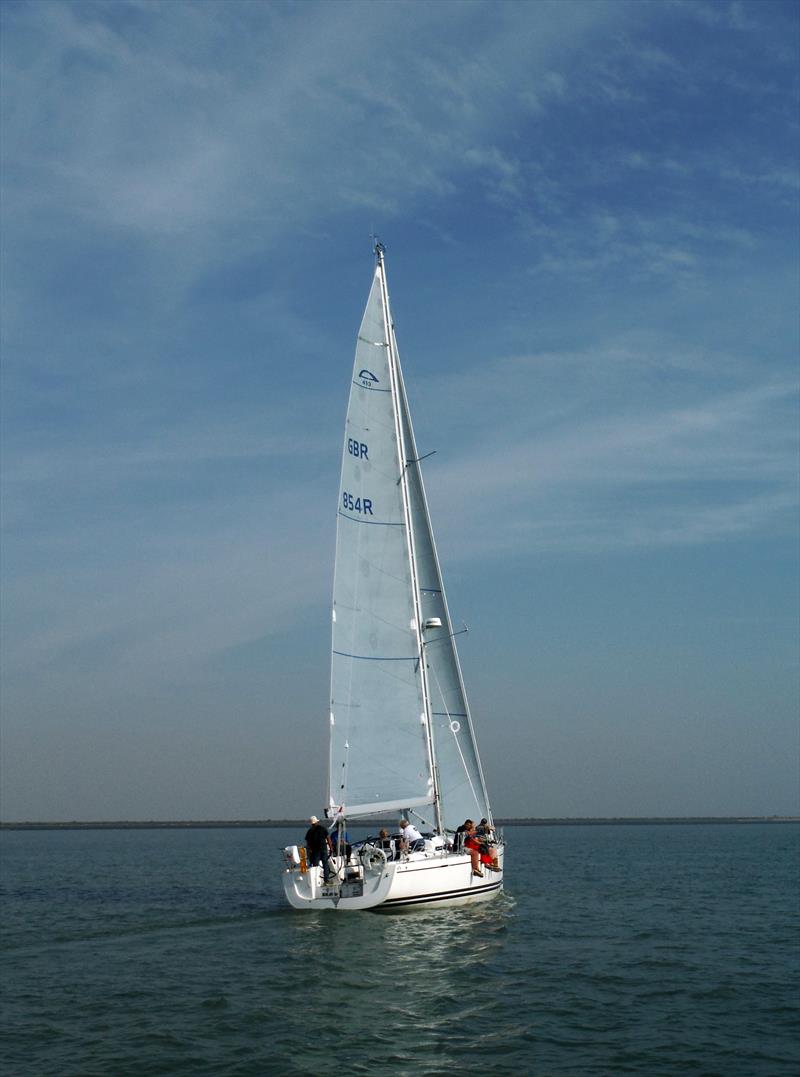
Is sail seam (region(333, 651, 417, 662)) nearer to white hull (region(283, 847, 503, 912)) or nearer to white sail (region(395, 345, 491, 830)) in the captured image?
white sail (region(395, 345, 491, 830))

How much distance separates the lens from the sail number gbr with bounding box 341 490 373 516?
28.8 m

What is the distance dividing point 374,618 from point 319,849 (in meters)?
6.59

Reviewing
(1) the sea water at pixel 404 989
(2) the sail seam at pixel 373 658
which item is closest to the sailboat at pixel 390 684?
(2) the sail seam at pixel 373 658

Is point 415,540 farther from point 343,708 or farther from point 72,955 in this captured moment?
point 72,955

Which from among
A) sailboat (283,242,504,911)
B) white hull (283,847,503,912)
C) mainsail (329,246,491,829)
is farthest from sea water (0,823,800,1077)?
mainsail (329,246,491,829)

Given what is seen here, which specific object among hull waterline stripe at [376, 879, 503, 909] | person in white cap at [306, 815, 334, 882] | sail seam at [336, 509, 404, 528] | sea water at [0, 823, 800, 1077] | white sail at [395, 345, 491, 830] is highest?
sail seam at [336, 509, 404, 528]

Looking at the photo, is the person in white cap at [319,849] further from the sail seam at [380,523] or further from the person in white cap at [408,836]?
the sail seam at [380,523]

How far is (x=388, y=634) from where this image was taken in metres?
28.5

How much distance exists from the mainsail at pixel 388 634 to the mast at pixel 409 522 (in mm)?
33

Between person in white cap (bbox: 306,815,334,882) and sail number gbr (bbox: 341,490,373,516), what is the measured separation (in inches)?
344

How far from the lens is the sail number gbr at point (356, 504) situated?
28772mm

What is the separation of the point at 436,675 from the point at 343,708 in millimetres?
3982

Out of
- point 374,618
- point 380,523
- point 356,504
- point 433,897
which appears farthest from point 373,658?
point 433,897

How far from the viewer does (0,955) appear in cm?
2231
